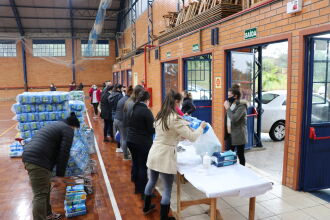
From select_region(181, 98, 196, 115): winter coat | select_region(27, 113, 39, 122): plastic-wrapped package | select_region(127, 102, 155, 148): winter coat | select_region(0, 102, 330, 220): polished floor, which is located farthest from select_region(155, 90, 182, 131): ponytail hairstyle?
select_region(181, 98, 196, 115): winter coat

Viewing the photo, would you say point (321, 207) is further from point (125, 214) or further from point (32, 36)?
point (32, 36)

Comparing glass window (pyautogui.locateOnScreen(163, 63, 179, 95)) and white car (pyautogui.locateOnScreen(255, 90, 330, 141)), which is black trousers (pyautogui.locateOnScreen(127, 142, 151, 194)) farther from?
glass window (pyautogui.locateOnScreen(163, 63, 179, 95))

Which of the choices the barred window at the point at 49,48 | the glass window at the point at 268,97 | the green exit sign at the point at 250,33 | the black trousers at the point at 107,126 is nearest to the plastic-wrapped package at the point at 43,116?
the black trousers at the point at 107,126

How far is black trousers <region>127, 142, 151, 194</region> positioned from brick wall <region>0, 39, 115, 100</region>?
18696 millimetres

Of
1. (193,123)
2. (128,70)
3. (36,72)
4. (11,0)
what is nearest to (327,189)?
(193,123)

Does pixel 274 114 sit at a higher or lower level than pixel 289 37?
lower

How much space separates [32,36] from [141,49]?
1211 centimetres

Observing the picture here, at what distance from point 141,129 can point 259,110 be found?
390 centimetres

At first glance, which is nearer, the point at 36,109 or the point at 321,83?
the point at 321,83

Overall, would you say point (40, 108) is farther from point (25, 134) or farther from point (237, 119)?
point (237, 119)

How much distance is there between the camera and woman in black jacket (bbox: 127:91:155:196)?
12.7 ft

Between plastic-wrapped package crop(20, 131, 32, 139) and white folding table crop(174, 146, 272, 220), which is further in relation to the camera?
plastic-wrapped package crop(20, 131, 32, 139)

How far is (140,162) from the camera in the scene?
4152mm

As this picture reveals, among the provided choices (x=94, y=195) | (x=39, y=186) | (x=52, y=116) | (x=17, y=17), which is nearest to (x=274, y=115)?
(x=94, y=195)
